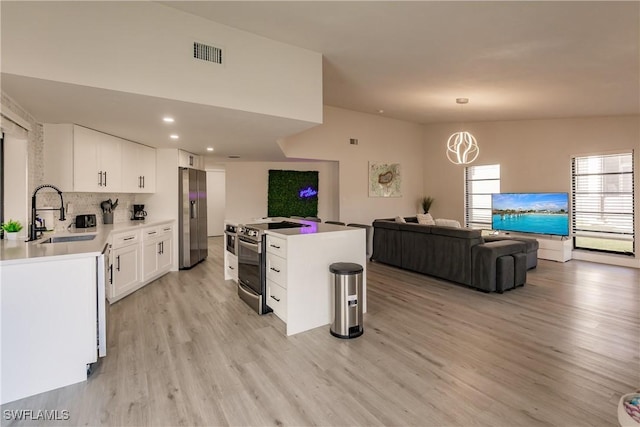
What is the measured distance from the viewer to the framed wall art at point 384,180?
8.20 m

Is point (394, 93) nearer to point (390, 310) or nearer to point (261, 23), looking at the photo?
point (261, 23)

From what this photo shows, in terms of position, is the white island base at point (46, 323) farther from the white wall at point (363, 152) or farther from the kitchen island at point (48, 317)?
the white wall at point (363, 152)

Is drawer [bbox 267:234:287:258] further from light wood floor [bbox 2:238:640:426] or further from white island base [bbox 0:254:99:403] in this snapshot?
white island base [bbox 0:254:99:403]

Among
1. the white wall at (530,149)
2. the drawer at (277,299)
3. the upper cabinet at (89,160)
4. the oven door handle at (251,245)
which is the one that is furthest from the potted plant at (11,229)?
the white wall at (530,149)

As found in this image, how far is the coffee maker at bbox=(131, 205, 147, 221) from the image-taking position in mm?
5406

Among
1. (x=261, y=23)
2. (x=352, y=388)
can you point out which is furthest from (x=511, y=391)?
(x=261, y=23)

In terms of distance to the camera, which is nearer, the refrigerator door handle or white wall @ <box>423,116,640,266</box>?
the refrigerator door handle

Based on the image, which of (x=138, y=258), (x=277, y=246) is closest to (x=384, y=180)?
(x=277, y=246)

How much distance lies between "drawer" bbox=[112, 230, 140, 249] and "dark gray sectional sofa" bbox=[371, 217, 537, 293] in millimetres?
4285

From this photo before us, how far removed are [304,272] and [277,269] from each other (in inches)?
12.6

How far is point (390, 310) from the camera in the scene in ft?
12.3

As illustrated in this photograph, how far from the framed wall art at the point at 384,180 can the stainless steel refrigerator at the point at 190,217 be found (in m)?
4.24

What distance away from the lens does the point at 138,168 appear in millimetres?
5090

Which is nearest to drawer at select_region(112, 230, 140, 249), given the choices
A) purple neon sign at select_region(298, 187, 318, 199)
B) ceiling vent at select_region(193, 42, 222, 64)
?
ceiling vent at select_region(193, 42, 222, 64)
